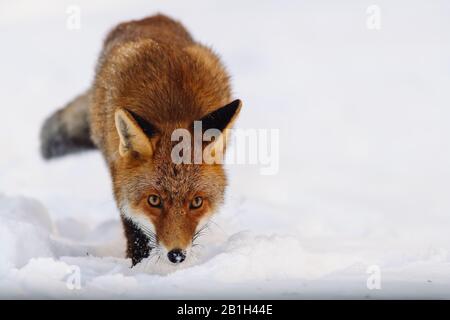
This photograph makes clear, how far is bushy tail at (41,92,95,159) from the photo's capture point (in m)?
6.78

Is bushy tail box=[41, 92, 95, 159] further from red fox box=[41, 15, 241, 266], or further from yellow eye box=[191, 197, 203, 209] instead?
yellow eye box=[191, 197, 203, 209]

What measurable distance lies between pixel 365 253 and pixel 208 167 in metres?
1.59

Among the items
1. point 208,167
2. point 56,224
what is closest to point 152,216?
point 208,167

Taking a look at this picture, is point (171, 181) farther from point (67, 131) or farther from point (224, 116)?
point (67, 131)

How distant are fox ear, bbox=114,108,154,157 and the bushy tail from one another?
2645mm

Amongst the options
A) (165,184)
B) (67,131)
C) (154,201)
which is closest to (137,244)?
(154,201)

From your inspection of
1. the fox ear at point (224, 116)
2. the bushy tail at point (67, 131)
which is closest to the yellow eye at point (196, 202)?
the fox ear at point (224, 116)

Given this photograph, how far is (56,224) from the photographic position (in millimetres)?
6441

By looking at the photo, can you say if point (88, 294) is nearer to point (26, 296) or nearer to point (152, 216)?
point (26, 296)

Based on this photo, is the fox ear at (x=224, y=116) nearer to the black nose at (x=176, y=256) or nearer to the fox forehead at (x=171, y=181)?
the fox forehead at (x=171, y=181)

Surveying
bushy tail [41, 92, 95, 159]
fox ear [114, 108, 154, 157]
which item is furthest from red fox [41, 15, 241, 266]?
bushy tail [41, 92, 95, 159]

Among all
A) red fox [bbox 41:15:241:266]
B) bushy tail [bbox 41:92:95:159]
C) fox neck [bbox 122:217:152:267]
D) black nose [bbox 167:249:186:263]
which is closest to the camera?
black nose [bbox 167:249:186:263]

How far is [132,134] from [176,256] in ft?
2.79
